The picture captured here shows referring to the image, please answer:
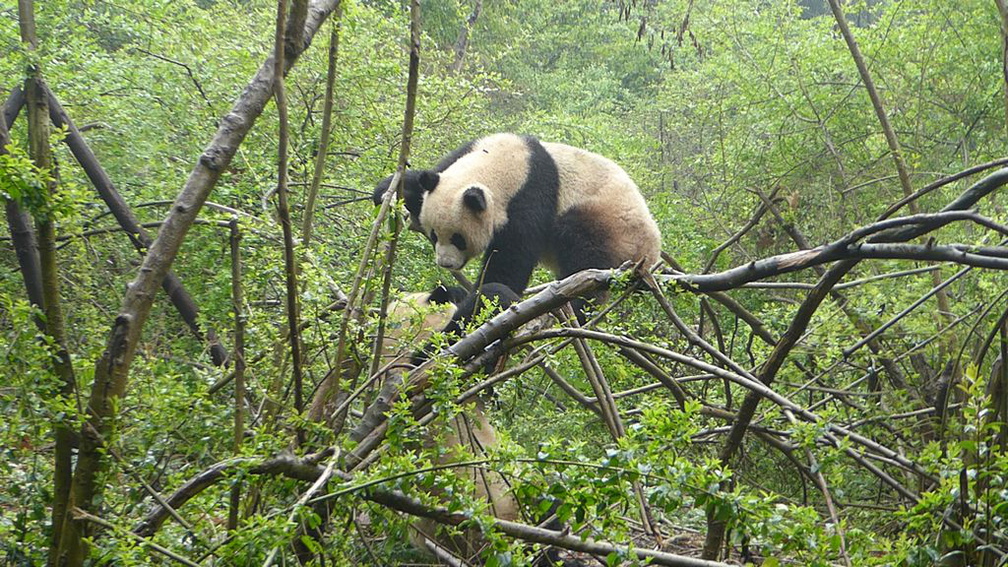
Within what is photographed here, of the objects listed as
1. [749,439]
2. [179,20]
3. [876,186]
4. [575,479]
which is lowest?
[749,439]

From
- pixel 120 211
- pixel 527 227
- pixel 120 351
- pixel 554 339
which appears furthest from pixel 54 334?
pixel 527 227

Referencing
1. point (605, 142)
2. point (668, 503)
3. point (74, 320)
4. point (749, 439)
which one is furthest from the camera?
point (605, 142)

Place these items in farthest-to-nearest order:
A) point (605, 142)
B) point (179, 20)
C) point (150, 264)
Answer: point (605, 142) < point (179, 20) < point (150, 264)

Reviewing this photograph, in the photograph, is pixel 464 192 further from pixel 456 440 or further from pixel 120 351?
pixel 120 351

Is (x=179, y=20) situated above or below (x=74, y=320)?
above

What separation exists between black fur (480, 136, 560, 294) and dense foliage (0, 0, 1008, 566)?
18.5 inches

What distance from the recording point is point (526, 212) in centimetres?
524

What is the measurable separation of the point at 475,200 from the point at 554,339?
2.48 meters

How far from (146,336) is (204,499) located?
8.01ft

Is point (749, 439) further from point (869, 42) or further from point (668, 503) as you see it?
point (869, 42)

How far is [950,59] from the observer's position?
782 cm

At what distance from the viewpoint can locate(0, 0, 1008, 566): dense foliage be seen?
6.67 ft

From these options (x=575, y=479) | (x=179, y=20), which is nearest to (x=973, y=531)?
(x=575, y=479)

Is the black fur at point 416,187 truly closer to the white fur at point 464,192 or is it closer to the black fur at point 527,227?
the white fur at point 464,192
